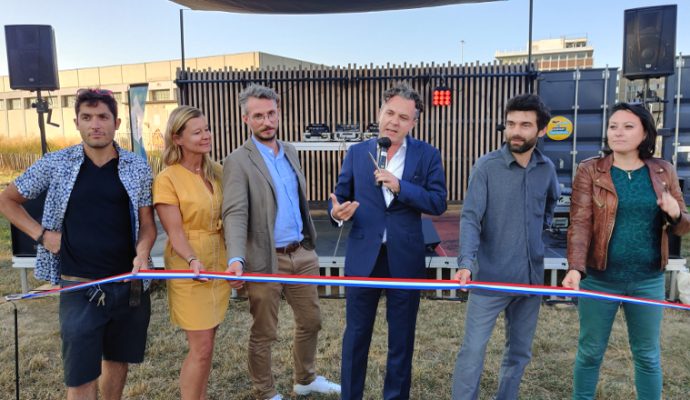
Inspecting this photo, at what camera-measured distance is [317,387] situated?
111 inches

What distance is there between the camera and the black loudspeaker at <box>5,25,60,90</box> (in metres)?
5.79

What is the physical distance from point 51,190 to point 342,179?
4.06 feet

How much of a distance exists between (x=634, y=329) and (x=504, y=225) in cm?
76

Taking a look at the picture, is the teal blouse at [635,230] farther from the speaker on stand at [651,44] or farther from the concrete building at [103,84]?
the concrete building at [103,84]

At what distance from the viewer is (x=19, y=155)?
58.4 ft

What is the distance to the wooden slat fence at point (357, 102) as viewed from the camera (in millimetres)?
8352

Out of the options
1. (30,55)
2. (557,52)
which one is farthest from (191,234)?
(557,52)

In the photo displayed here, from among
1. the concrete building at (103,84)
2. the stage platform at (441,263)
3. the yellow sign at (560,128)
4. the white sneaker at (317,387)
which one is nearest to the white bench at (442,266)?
the stage platform at (441,263)

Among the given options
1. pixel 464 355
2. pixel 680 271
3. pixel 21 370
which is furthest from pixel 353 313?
pixel 680 271

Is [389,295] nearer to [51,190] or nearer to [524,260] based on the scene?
[524,260]

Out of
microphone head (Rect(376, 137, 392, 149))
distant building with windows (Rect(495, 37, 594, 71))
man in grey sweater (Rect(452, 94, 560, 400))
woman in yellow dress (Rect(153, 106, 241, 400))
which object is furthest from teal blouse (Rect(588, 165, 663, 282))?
distant building with windows (Rect(495, 37, 594, 71))

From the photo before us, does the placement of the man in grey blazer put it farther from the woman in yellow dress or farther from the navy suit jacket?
the navy suit jacket

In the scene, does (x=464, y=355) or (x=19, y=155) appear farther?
(x=19, y=155)

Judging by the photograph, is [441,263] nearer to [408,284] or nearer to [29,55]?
[408,284]
